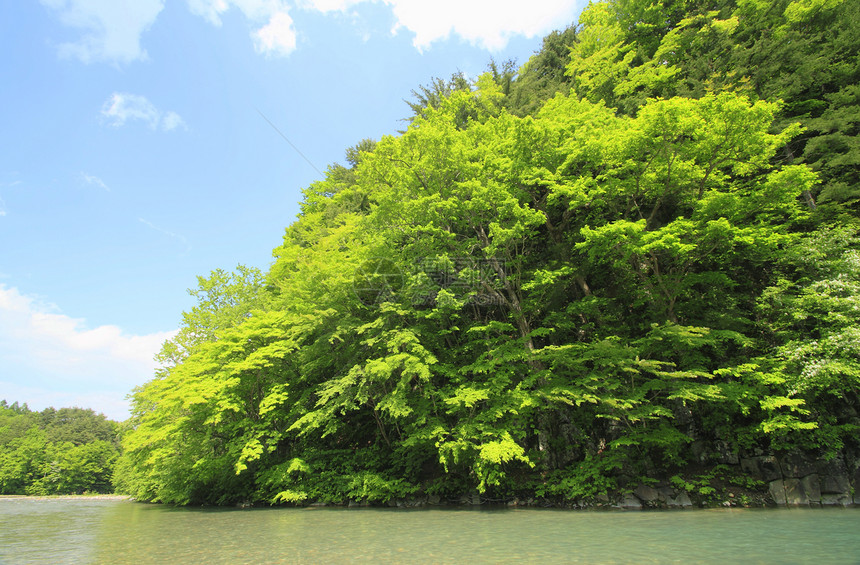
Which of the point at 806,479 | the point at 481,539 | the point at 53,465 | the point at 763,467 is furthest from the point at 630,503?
the point at 53,465

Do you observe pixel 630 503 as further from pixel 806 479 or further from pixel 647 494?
pixel 806 479

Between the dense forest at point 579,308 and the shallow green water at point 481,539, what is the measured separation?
7.43ft

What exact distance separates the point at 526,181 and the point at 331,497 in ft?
43.7

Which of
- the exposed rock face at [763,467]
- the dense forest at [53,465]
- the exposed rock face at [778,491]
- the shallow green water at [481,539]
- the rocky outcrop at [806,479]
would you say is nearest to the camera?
the shallow green water at [481,539]

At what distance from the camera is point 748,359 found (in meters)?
11.2

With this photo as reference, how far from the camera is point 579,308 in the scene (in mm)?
12469

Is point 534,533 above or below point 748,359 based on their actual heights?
below

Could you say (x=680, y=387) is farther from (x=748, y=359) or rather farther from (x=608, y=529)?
(x=608, y=529)

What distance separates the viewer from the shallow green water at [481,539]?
18.3 feet

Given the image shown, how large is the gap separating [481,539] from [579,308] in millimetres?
7555

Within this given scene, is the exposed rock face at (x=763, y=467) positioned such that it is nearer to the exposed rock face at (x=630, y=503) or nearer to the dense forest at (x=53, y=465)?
the exposed rock face at (x=630, y=503)

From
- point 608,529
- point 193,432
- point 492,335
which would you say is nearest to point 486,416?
point 492,335

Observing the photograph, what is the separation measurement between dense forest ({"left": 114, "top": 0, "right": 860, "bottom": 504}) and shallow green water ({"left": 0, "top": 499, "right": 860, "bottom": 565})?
2266 millimetres

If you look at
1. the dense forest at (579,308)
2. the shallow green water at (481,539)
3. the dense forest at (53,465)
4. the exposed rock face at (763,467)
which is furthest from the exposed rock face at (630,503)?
the dense forest at (53,465)
